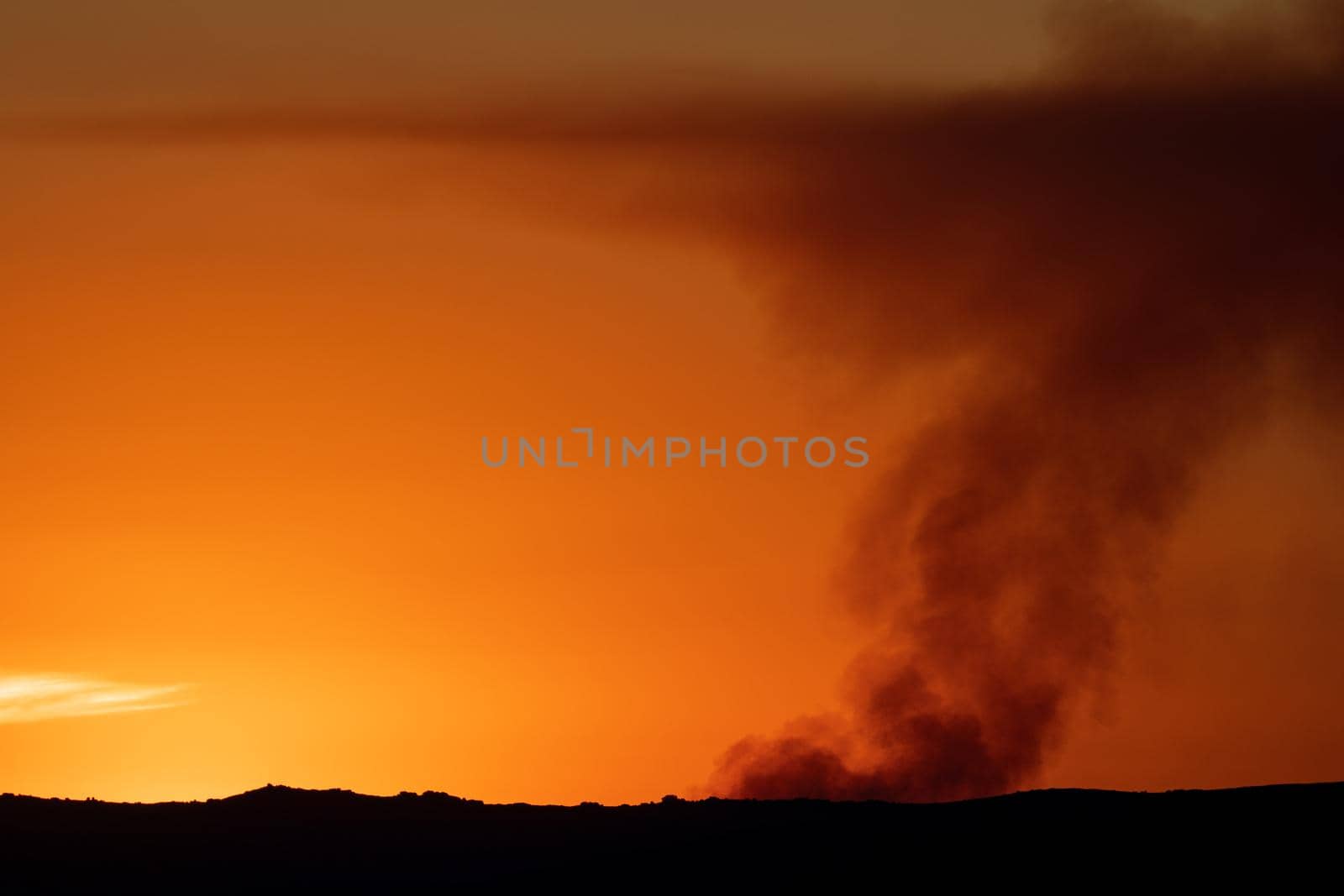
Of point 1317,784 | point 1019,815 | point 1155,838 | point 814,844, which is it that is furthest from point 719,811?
point 1317,784

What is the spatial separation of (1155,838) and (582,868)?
13881mm

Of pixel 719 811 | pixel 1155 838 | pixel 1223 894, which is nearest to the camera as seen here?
pixel 1223 894

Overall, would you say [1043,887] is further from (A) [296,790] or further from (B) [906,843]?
(A) [296,790]

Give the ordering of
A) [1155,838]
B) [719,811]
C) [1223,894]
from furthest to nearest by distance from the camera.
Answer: [719,811] → [1155,838] → [1223,894]

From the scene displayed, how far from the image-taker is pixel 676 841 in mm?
53312

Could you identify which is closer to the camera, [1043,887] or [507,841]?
[1043,887]

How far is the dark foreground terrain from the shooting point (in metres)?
50.7

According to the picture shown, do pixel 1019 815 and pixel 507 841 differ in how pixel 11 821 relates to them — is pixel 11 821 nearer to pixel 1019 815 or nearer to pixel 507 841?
pixel 507 841

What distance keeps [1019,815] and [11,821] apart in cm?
2539

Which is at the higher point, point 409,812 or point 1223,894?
point 409,812

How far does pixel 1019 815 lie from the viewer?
53938 mm

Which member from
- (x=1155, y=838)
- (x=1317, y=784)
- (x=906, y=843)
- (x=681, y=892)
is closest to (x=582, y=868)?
(x=681, y=892)

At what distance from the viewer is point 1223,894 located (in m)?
48.8

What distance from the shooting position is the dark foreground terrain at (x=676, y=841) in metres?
50.7
